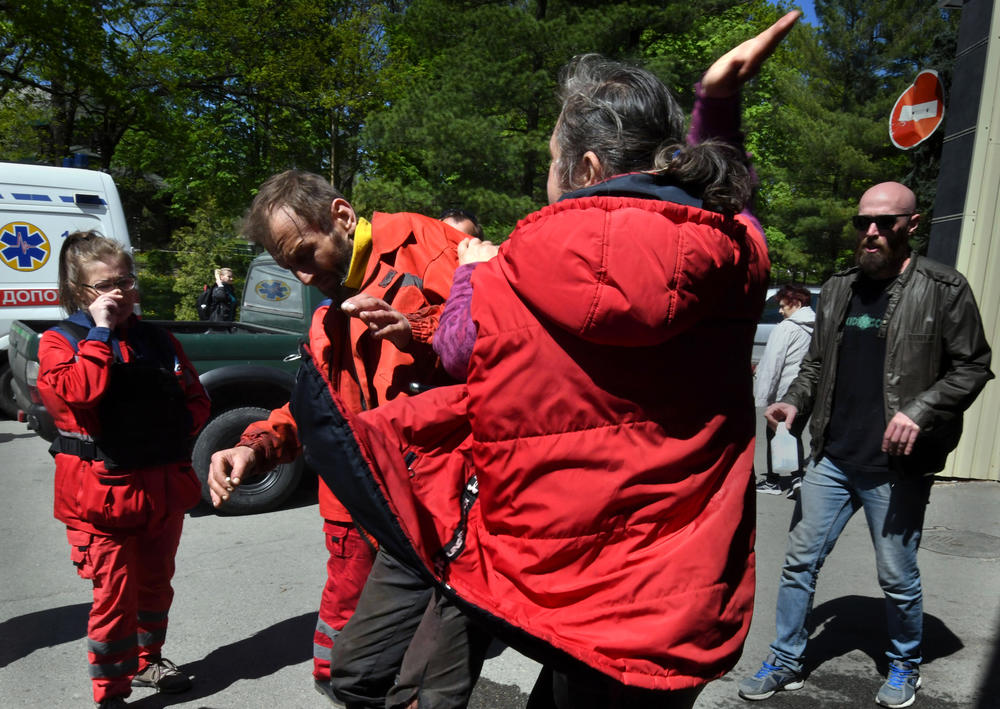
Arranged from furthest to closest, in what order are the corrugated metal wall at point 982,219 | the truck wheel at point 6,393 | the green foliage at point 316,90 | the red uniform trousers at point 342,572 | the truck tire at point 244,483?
the green foliage at point 316,90 < the truck wheel at point 6,393 < the corrugated metal wall at point 982,219 < the truck tire at point 244,483 < the red uniform trousers at point 342,572

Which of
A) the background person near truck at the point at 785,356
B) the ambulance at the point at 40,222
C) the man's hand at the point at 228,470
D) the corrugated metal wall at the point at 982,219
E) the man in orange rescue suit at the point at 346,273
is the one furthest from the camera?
the ambulance at the point at 40,222

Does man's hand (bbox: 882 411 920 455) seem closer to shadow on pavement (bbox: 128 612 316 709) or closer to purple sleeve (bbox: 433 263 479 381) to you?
purple sleeve (bbox: 433 263 479 381)

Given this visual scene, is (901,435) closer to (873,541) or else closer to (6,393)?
(873,541)

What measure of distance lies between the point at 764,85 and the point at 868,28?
4.51m

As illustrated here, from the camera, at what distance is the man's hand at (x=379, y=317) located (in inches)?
70.6

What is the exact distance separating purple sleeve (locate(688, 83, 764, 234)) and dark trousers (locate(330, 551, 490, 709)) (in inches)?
42.1

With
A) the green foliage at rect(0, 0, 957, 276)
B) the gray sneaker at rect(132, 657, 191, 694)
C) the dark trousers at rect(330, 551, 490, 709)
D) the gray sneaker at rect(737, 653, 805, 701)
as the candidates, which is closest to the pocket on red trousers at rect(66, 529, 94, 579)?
the gray sneaker at rect(132, 657, 191, 694)

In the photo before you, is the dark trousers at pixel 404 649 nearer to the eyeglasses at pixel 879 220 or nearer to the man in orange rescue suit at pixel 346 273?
the man in orange rescue suit at pixel 346 273

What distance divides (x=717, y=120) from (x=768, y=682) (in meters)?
2.66

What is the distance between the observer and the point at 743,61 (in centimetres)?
148

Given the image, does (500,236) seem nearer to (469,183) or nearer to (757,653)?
(469,183)

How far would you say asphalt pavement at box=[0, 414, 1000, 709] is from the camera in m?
3.42

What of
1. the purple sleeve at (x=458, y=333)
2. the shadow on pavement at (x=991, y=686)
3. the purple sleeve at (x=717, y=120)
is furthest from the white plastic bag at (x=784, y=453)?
the purple sleeve at (x=458, y=333)

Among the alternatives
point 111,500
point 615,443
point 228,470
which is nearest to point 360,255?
point 228,470
